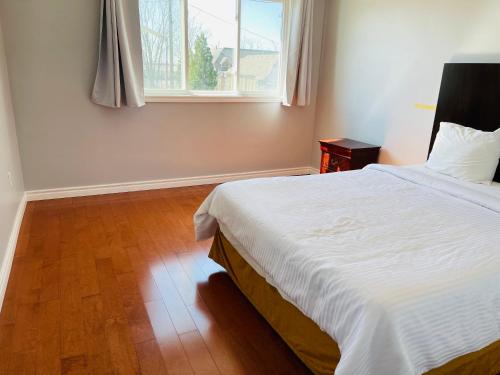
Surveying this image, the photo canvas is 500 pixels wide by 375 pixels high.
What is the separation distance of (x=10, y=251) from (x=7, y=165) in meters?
0.66

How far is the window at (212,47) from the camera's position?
366 cm

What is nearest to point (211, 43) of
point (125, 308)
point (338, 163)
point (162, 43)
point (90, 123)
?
point (162, 43)

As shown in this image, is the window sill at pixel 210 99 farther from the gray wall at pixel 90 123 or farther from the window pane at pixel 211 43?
the window pane at pixel 211 43

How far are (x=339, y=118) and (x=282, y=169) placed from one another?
931 mm

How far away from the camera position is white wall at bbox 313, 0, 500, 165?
114 inches

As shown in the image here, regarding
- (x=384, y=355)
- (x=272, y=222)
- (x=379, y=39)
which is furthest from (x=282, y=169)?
(x=384, y=355)

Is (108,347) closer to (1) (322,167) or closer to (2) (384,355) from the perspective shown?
(2) (384,355)

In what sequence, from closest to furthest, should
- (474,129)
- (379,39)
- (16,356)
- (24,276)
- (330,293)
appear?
(330,293) < (16,356) < (24,276) < (474,129) < (379,39)

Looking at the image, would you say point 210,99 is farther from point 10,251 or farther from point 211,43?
point 10,251

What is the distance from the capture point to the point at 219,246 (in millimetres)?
2406

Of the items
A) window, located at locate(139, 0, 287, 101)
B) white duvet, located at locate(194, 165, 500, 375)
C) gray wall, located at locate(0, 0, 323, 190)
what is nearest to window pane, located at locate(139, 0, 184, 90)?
window, located at locate(139, 0, 287, 101)

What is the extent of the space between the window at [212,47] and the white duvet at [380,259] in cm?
194

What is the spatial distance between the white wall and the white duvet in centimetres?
116

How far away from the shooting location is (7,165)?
271 cm
